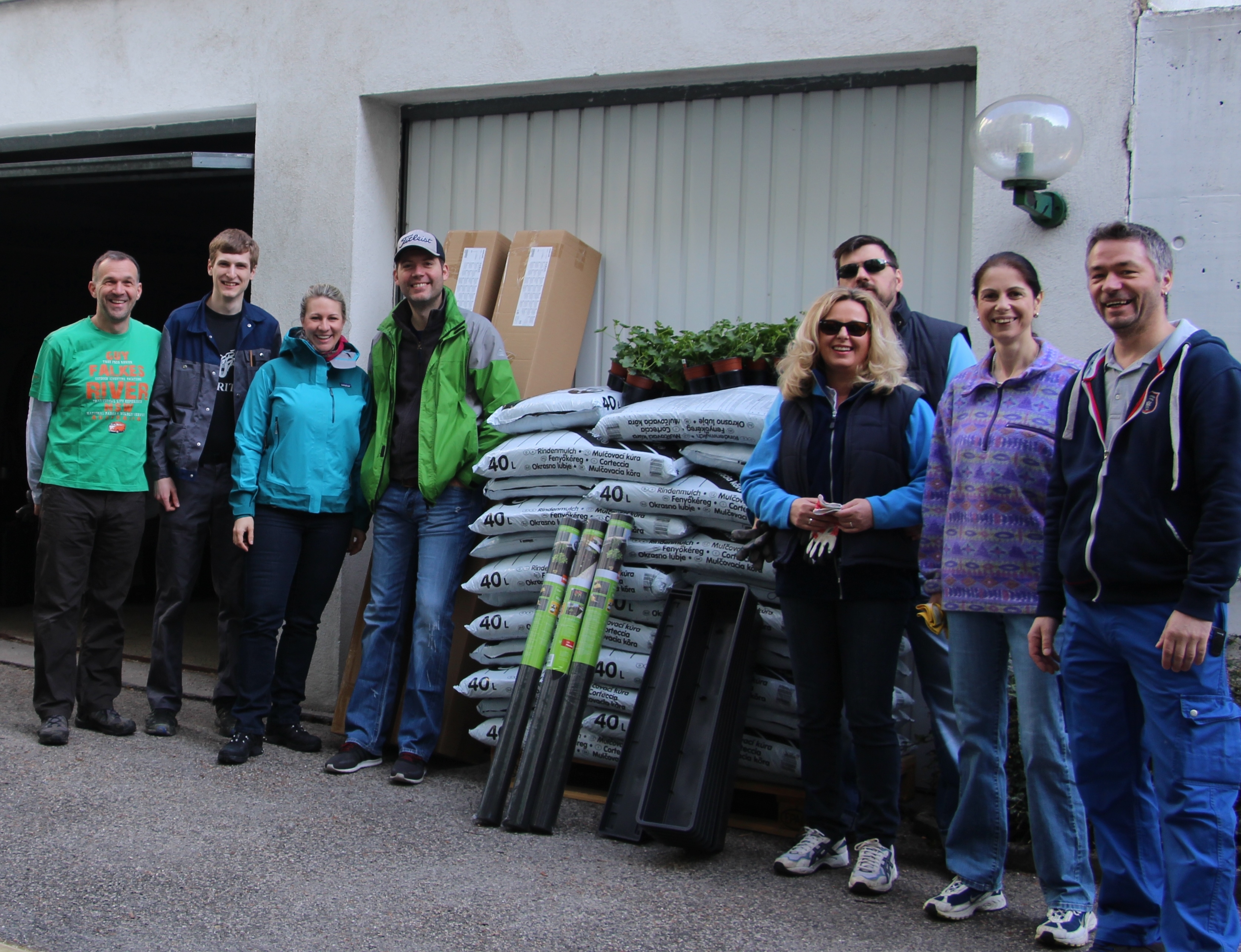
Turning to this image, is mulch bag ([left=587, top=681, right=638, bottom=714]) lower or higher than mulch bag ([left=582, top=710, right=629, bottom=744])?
higher

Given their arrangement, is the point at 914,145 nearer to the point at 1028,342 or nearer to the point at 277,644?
the point at 1028,342

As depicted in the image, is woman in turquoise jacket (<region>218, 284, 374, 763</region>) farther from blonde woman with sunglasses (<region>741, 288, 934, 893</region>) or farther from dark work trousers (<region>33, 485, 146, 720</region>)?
blonde woman with sunglasses (<region>741, 288, 934, 893</region>)

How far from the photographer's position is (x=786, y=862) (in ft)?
12.7

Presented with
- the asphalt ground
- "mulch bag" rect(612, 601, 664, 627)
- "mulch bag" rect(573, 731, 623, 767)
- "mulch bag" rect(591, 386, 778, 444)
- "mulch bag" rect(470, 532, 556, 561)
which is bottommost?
the asphalt ground

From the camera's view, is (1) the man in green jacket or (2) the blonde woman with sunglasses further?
(1) the man in green jacket

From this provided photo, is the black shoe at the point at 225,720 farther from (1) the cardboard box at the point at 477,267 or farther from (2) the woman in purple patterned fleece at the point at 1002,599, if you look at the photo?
(2) the woman in purple patterned fleece at the point at 1002,599

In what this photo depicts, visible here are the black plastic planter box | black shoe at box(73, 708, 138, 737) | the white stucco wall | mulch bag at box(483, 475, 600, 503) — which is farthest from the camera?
black shoe at box(73, 708, 138, 737)

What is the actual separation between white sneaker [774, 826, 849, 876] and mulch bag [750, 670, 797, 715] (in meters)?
0.49

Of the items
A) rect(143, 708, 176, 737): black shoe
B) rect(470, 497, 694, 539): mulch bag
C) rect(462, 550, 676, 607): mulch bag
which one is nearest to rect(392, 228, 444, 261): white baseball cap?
rect(470, 497, 694, 539): mulch bag

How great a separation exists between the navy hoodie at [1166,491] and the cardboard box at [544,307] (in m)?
2.90

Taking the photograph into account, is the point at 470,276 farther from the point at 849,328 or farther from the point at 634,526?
the point at 849,328

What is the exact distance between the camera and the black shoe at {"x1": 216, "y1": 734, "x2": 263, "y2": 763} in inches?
195

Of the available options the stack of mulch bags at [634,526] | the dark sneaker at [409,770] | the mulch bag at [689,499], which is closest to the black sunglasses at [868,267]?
the stack of mulch bags at [634,526]

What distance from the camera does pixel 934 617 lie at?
12.3ft
